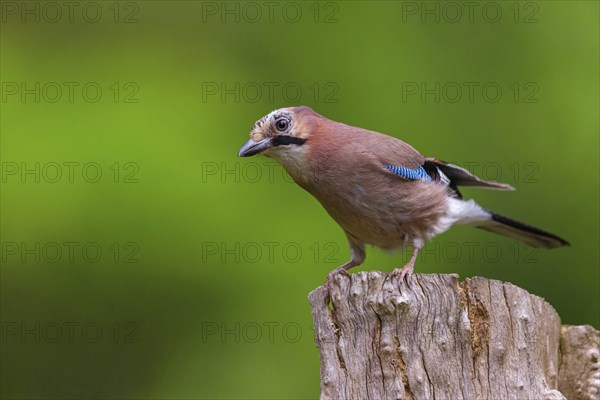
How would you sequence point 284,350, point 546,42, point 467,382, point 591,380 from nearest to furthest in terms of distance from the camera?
point 467,382 → point 591,380 → point 284,350 → point 546,42

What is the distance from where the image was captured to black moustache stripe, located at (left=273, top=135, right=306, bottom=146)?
210 inches

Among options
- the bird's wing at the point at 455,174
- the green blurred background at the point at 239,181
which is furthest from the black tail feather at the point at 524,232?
the bird's wing at the point at 455,174

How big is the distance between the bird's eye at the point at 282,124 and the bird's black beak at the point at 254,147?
0.09 metres

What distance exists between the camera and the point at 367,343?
3992 mm

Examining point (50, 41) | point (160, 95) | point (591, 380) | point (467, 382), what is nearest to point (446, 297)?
point (467, 382)

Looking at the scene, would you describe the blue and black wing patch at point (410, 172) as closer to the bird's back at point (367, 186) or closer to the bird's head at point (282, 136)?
the bird's back at point (367, 186)

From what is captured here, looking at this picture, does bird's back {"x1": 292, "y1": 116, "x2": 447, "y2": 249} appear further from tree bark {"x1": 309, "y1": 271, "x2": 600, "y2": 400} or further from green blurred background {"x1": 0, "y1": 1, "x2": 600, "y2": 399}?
tree bark {"x1": 309, "y1": 271, "x2": 600, "y2": 400}

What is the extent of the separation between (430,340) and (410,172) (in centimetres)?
184

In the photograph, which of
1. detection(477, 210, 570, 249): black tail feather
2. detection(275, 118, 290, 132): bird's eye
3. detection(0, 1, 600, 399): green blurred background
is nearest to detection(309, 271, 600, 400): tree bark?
detection(275, 118, 290, 132): bird's eye

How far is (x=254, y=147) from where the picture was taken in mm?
5254

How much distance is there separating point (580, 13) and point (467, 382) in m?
4.24

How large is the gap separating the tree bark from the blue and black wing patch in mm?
1444

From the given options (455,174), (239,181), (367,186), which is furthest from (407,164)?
(239,181)

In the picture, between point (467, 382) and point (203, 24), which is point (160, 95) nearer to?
point (203, 24)
